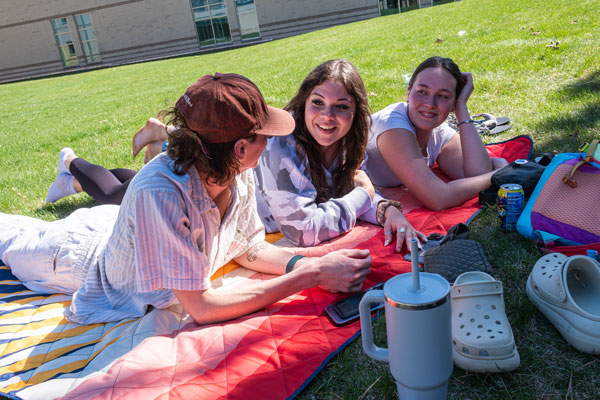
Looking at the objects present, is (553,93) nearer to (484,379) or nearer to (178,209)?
(484,379)

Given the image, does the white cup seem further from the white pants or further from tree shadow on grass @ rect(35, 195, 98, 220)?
tree shadow on grass @ rect(35, 195, 98, 220)

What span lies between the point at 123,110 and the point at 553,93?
865cm

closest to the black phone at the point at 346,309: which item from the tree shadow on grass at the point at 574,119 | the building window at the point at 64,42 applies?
the tree shadow on grass at the point at 574,119

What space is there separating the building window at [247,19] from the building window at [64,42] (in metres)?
11.9

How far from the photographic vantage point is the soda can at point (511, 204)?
2859 millimetres

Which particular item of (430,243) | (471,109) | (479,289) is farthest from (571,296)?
(471,109)

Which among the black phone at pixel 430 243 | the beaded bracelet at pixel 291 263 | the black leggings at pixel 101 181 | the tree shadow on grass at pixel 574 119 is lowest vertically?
the black phone at pixel 430 243

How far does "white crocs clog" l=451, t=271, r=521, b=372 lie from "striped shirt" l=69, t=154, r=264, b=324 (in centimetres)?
112

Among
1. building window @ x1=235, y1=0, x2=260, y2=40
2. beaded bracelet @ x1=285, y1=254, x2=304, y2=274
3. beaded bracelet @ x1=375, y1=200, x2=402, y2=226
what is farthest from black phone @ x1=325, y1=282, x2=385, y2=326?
building window @ x1=235, y1=0, x2=260, y2=40

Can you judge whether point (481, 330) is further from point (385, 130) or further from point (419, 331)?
point (385, 130)

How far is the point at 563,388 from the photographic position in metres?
1.73

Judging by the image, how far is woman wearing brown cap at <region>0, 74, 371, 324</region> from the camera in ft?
6.40

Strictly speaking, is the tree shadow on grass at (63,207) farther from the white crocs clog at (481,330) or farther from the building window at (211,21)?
the building window at (211,21)

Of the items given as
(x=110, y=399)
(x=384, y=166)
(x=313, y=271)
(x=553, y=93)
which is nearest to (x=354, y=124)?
(x=384, y=166)
